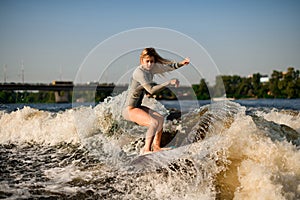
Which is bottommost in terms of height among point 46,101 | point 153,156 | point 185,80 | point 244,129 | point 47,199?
point 46,101

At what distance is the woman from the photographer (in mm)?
5973

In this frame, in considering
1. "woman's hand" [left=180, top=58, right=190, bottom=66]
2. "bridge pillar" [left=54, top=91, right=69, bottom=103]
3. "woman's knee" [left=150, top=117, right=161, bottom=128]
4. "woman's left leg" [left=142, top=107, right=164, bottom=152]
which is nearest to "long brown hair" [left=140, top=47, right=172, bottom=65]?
"woman's hand" [left=180, top=58, right=190, bottom=66]

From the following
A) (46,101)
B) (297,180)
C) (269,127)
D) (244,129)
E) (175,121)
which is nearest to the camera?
(297,180)

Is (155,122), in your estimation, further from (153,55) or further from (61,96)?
(61,96)

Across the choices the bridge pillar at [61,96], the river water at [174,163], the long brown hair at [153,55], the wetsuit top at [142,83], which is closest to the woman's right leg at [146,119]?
the wetsuit top at [142,83]

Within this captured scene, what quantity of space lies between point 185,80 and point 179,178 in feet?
6.12

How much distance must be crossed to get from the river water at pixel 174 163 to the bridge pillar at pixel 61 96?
37460 mm

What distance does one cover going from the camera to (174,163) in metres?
6.12

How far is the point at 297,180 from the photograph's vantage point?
559cm

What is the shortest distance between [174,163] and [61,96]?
4238cm

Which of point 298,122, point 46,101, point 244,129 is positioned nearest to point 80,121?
point 244,129

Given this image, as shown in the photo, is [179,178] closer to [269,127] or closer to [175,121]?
[269,127]

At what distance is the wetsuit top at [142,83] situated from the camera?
591 centimetres

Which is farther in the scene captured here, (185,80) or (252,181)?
(185,80)
